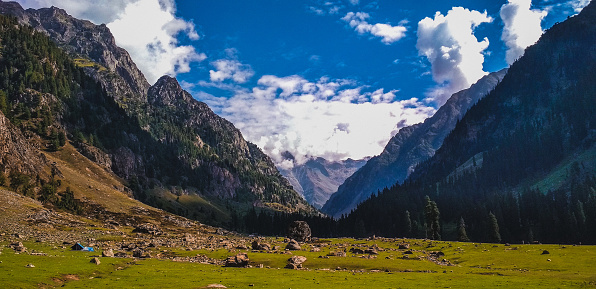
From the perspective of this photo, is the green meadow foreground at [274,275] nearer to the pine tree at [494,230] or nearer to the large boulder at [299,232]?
the pine tree at [494,230]

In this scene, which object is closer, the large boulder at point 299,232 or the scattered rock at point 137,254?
the scattered rock at point 137,254

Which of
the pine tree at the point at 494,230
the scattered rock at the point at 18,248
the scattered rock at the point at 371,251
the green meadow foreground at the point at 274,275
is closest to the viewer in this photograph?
the green meadow foreground at the point at 274,275

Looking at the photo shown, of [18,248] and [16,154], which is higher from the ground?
[16,154]

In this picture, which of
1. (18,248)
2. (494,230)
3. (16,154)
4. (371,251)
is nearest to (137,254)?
(18,248)

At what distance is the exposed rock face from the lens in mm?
168000

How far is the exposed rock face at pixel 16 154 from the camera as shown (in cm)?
16800

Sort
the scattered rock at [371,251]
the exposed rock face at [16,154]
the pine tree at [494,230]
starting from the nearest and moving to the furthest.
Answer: the scattered rock at [371,251] < the exposed rock face at [16,154] < the pine tree at [494,230]

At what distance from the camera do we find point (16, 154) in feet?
573

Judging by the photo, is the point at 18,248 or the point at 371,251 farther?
the point at 371,251

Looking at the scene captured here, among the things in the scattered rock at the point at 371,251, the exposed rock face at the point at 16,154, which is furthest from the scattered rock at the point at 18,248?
the exposed rock face at the point at 16,154

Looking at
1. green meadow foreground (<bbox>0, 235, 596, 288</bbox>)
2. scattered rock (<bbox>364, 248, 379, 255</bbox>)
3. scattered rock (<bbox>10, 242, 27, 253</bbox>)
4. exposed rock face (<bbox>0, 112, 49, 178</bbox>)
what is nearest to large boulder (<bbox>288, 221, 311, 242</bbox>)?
scattered rock (<bbox>364, 248, 379, 255</bbox>)

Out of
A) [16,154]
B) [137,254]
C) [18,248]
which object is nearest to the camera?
[18,248]

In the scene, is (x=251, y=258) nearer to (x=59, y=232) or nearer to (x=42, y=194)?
(x=59, y=232)

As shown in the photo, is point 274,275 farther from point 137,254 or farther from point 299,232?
point 299,232
